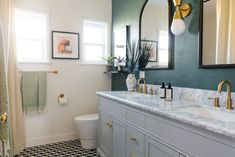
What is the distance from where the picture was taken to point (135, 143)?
66.2 inches

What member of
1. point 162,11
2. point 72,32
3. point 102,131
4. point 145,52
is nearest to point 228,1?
point 162,11

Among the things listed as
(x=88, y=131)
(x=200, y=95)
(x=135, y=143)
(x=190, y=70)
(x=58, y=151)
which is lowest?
(x=58, y=151)

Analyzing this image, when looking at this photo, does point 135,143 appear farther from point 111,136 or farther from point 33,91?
point 33,91

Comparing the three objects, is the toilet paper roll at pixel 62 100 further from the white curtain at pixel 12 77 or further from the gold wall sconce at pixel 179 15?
the gold wall sconce at pixel 179 15

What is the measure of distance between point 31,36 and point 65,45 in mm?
545

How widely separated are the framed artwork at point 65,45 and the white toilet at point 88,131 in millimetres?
1098

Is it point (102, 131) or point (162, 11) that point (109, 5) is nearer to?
point (162, 11)

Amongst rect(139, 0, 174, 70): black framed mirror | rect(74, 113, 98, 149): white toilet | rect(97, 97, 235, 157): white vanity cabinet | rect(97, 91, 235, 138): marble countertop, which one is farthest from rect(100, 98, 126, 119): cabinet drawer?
rect(139, 0, 174, 70): black framed mirror

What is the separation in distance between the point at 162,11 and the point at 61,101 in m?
2.06

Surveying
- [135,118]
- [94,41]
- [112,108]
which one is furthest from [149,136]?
[94,41]

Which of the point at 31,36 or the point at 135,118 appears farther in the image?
the point at 31,36

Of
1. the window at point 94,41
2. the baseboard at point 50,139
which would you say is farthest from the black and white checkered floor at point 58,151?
the window at point 94,41

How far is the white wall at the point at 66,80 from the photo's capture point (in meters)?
2.99

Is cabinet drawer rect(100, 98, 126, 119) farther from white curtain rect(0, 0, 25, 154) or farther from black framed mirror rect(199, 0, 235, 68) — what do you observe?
white curtain rect(0, 0, 25, 154)
